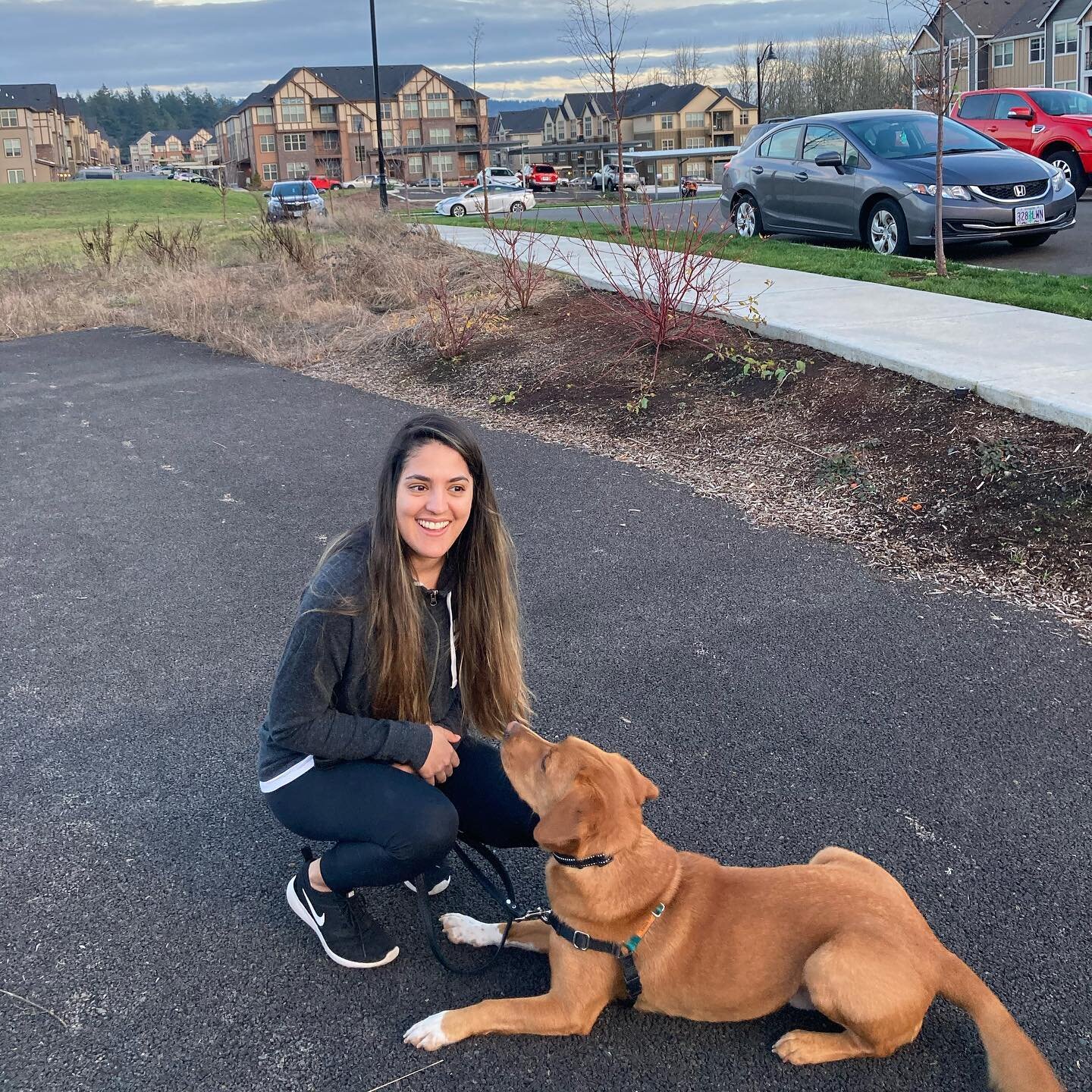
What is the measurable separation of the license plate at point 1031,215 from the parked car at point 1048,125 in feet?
24.5

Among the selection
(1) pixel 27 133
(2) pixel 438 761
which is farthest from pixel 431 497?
(1) pixel 27 133

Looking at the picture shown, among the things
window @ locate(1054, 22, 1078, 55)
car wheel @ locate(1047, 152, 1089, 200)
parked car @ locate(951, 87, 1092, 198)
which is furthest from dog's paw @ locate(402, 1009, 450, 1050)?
window @ locate(1054, 22, 1078, 55)

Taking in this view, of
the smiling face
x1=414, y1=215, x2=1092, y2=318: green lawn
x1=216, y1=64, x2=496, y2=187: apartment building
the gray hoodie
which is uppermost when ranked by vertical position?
x1=216, y1=64, x2=496, y2=187: apartment building

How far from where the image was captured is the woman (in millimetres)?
2762

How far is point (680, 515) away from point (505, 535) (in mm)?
3217

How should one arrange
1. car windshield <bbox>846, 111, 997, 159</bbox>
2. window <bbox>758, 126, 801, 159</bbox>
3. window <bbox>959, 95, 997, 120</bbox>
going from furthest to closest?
window <bbox>959, 95, 997, 120</bbox> < window <bbox>758, 126, 801, 159</bbox> < car windshield <bbox>846, 111, 997, 159</bbox>

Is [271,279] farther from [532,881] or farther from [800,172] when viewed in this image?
[532,881]

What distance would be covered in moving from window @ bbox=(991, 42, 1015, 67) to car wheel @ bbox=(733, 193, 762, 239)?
5416 cm

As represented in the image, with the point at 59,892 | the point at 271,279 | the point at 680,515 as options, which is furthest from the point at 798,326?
the point at 271,279

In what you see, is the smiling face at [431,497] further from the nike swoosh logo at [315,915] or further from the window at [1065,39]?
the window at [1065,39]

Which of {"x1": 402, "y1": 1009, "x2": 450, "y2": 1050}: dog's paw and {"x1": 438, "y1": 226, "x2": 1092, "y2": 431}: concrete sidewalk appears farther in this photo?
{"x1": 438, "y1": 226, "x2": 1092, "y2": 431}: concrete sidewalk

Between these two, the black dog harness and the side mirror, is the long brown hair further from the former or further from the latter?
the side mirror

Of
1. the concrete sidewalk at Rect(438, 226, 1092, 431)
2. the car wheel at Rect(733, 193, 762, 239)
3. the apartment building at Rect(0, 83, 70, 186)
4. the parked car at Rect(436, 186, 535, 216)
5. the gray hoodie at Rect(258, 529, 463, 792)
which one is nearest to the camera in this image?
the gray hoodie at Rect(258, 529, 463, 792)

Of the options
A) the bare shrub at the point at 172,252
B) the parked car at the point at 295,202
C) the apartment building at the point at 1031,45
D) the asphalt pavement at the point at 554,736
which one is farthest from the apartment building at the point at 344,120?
the asphalt pavement at the point at 554,736
